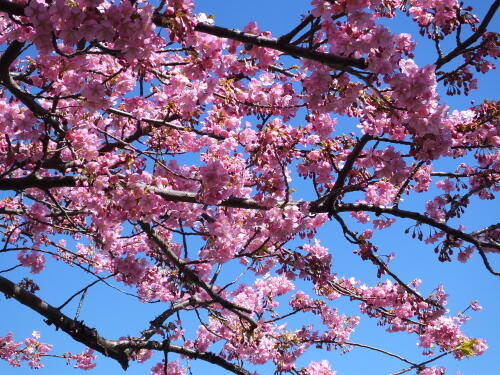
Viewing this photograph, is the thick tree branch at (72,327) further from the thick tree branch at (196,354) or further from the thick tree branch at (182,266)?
the thick tree branch at (182,266)

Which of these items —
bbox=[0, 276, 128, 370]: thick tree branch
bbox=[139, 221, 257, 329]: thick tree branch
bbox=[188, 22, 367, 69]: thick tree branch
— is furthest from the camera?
bbox=[139, 221, 257, 329]: thick tree branch

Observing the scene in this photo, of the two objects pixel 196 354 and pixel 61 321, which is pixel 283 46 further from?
pixel 196 354

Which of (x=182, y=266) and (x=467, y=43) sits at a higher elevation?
(x=467, y=43)

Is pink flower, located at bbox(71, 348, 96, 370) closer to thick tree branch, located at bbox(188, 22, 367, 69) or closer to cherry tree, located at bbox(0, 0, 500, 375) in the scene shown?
cherry tree, located at bbox(0, 0, 500, 375)

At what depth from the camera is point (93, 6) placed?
127 inches

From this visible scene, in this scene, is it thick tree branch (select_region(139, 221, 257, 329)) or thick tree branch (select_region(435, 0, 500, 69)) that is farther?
thick tree branch (select_region(139, 221, 257, 329))

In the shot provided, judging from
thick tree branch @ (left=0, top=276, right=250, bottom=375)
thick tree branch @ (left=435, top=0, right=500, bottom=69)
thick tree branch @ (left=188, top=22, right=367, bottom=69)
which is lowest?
thick tree branch @ (left=0, top=276, right=250, bottom=375)

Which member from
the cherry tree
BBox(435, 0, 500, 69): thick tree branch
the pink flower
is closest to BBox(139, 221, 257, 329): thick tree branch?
the cherry tree

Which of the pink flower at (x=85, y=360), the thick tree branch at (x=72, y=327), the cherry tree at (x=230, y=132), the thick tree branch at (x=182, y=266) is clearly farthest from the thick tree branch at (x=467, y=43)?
the pink flower at (x=85, y=360)

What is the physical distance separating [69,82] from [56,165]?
0.90 metres

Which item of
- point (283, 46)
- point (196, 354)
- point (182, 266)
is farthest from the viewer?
point (196, 354)

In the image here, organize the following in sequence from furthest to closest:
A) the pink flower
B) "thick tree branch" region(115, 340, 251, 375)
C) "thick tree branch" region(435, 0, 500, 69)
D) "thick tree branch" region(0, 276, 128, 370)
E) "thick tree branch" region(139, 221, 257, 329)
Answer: the pink flower → "thick tree branch" region(115, 340, 251, 375) → "thick tree branch" region(139, 221, 257, 329) → "thick tree branch" region(0, 276, 128, 370) → "thick tree branch" region(435, 0, 500, 69)

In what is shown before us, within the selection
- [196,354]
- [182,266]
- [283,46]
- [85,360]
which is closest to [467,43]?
[283,46]

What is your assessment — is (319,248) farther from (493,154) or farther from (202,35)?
(202,35)
